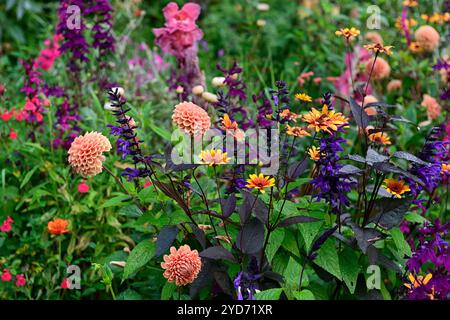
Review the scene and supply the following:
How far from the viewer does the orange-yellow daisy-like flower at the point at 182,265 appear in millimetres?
1652

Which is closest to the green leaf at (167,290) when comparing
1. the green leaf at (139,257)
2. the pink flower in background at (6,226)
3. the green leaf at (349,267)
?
the green leaf at (139,257)

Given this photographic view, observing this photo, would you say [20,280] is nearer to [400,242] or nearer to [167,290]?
[167,290]

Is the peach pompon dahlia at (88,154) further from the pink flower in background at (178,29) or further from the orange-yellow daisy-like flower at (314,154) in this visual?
the pink flower in background at (178,29)

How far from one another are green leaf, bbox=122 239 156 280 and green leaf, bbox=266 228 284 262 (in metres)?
0.32

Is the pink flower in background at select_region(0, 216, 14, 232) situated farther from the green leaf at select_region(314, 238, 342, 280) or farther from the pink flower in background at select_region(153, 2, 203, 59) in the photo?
the green leaf at select_region(314, 238, 342, 280)

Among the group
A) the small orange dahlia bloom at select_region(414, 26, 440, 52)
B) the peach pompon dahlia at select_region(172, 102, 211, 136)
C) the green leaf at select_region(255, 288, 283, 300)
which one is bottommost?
the green leaf at select_region(255, 288, 283, 300)

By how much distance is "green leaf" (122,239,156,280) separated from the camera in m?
1.80

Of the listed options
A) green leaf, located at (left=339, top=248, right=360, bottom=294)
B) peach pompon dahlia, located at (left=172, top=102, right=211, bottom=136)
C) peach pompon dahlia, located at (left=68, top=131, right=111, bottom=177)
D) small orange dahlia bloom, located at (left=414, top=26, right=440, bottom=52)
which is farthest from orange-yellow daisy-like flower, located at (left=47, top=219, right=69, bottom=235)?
small orange dahlia bloom, located at (left=414, top=26, right=440, bottom=52)

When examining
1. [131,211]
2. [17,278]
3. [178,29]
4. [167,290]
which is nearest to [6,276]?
[17,278]

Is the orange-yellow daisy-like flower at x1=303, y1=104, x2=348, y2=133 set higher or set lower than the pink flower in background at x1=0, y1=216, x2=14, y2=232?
higher

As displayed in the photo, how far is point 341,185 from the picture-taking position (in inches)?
66.9

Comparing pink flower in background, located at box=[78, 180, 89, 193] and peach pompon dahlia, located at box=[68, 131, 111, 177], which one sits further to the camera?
pink flower in background, located at box=[78, 180, 89, 193]

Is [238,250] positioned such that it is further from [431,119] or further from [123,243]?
[431,119]
